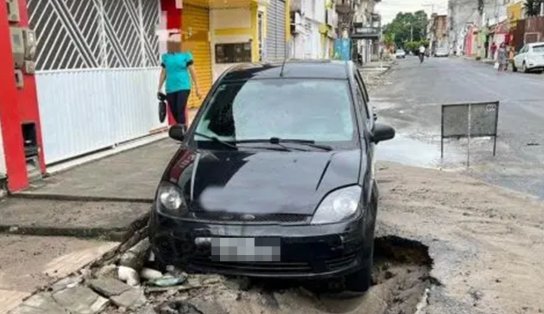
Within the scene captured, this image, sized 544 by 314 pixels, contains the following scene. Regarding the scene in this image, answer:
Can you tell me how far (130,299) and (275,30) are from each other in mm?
18054

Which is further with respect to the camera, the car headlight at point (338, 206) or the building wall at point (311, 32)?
the building wall at point (311, 32)

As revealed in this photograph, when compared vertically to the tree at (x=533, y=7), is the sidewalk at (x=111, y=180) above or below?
below

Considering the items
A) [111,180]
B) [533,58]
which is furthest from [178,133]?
[533,58]

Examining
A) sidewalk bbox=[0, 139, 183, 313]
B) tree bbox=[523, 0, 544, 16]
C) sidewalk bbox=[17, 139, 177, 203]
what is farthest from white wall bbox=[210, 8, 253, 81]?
tree bbox=[523, 0, 544, 16]

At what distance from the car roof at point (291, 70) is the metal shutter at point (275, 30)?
44.1 ft

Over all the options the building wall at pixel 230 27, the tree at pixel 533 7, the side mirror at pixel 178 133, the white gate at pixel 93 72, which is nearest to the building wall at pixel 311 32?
the building wall at pixel 230 27

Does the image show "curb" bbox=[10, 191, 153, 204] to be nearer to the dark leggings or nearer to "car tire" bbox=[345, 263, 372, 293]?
"car tire" bbox=[345, 263, 372, 293]

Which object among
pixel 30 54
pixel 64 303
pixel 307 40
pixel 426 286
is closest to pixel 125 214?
pixel 64 303

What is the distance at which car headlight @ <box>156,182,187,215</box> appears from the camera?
4082mm

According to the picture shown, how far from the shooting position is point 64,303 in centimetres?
379

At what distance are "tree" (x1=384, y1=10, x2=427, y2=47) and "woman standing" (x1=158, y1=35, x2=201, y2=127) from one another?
396ft

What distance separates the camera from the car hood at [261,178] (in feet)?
12.9

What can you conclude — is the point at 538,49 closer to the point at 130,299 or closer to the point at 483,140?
the point at 483,140

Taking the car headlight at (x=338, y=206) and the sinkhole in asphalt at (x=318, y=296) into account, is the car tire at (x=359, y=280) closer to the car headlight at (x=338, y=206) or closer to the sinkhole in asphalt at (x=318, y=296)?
the sinkhole in asphalt at (x=318, y=296)
